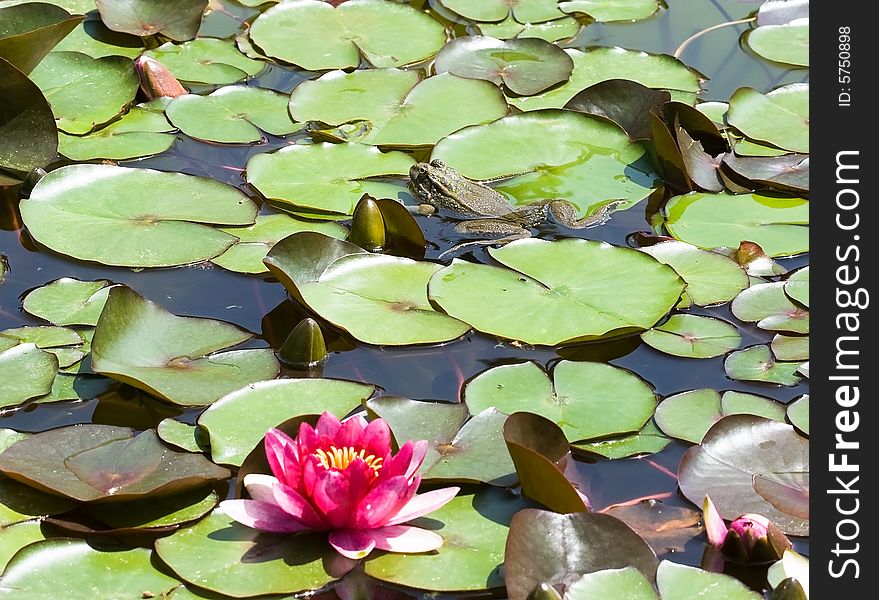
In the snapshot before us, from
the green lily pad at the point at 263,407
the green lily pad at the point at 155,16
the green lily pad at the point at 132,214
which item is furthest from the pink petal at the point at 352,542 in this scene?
the green lily pad at the point at 155,16

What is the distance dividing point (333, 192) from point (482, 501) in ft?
5.81

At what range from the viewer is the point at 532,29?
5551 millimetres

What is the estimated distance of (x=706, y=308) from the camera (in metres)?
3.46

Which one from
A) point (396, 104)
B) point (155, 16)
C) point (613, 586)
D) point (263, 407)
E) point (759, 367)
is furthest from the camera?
point (155, 16)

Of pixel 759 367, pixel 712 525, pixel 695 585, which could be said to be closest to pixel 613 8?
pixel 759 367

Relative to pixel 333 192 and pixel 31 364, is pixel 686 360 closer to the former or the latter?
pixel 333 192

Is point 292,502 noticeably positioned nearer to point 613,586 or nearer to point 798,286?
point 613,586

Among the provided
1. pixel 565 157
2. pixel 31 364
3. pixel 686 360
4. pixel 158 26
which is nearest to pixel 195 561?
pixel 31 364

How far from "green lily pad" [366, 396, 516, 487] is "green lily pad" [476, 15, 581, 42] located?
3.20 m

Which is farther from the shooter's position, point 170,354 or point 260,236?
point 260,236

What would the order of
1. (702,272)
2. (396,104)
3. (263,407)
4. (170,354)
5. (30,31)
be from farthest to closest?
1. (396,104)
2. (30,31)
3. (702,272)
4. (170,354)
5. (263,407)

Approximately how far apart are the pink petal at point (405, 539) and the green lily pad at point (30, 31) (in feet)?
8.88

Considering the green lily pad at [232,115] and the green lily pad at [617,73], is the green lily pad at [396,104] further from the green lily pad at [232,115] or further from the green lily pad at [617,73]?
the green lily pad at [617,73]

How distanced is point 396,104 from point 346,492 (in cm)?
271
